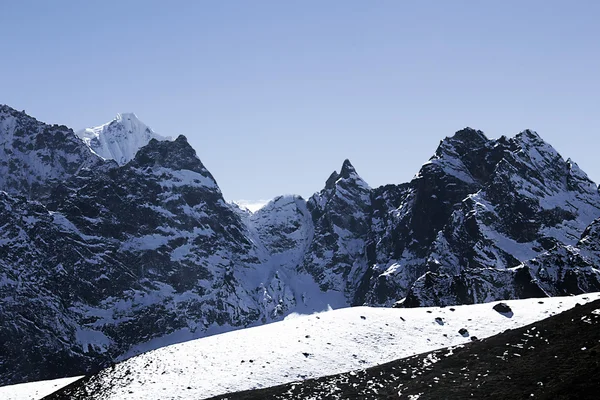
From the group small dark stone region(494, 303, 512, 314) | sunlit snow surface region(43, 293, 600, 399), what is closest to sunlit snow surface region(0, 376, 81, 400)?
sunlit snow surface region(43, 293, 600, 399)

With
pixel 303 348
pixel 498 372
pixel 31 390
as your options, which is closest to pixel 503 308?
pixel 303 348

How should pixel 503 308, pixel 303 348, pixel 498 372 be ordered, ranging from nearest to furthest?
pixel 498 372
pixel 303 348
pixel 503 308

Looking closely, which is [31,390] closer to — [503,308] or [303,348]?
[303,348]

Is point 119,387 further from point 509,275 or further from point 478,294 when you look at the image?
point 509,275

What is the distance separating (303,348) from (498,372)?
58.8 feet

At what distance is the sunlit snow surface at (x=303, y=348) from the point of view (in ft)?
164

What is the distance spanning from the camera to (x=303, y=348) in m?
54.2

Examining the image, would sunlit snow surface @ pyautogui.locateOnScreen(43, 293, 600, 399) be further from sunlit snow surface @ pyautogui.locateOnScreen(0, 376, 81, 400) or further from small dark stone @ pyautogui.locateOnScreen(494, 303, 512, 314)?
sunlit snow surface @ pyautogui.locateOnScreen(0, 376, 81, 400)

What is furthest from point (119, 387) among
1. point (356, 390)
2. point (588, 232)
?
point (588, 232)

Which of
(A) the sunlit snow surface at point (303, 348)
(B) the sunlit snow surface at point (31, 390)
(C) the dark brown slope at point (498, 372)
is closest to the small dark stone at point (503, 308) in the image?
(A) the sunlit snow surface at point (303, 348)

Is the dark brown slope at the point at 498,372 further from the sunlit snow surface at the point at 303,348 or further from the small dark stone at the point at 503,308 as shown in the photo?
the small dark stone at the point at 503,308

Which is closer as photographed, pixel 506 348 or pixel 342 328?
pixel 506 348

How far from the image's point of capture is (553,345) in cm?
4241

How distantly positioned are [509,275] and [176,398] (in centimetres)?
9157
